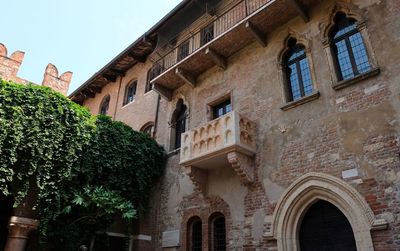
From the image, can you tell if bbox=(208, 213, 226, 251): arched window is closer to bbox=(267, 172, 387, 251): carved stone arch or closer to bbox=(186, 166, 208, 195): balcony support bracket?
bbox=(186, 166, 208, 195): balcony support bracket

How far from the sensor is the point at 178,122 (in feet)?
39.1

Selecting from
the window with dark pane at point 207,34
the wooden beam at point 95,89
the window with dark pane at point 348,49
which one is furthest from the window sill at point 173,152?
the wooden beam at point 95,89

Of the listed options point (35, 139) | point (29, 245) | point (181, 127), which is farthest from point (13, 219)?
point (181, 127)

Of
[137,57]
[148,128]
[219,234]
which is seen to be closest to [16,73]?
[137,57]

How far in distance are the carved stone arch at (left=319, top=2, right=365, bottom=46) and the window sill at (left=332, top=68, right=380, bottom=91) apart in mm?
1282

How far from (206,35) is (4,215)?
8888mm

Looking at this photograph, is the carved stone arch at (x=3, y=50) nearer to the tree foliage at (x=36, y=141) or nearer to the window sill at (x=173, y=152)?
the tree foliage at (x=36, y=141)

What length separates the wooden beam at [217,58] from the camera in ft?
33.4

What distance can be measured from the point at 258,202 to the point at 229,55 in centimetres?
501

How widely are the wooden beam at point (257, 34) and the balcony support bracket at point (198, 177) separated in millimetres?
4151

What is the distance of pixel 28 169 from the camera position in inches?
316

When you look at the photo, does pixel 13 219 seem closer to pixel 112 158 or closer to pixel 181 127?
pixel 112 158

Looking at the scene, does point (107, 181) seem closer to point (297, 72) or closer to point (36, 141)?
point (36, 141)

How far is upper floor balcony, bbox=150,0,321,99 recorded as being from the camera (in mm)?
8891
